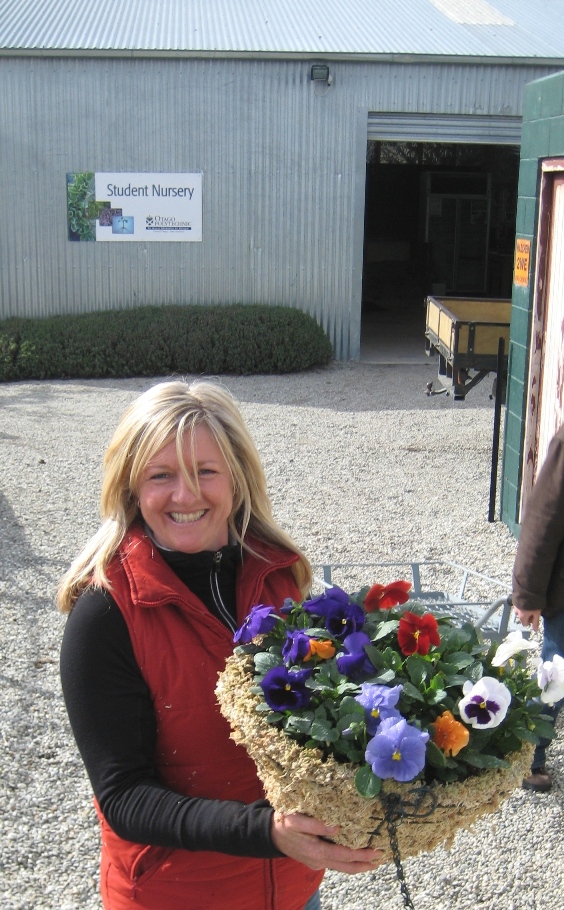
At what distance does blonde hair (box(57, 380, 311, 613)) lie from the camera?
2.08m

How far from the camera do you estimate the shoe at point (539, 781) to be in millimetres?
4102

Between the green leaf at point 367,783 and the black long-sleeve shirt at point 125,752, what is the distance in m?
0.25

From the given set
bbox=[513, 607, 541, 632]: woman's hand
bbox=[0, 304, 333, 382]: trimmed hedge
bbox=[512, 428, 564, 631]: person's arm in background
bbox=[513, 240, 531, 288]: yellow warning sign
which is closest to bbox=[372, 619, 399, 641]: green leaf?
bbox=[512, 428, 564, 631]: person's arm in background

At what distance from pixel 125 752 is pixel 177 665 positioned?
19 cm

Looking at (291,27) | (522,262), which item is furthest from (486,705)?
(291,27)

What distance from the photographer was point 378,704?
171 centimetres

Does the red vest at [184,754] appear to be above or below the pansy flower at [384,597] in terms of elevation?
below

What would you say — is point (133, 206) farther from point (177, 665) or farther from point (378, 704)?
point (378, 704)

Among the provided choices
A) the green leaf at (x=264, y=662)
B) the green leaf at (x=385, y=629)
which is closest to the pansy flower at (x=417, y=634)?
the green leaf at (x=385, y=629)

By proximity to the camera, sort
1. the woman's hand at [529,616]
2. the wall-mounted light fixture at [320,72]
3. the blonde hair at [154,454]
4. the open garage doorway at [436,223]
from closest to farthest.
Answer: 1. the blonde hair at [154,454]
2. the woman's hand at [529,616]
3. the wall-mounted light fixture at [320,72]
4. the open garage doorway at [436,223]

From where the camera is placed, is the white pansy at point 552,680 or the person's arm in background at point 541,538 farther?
the person's arm in background at point 541,538

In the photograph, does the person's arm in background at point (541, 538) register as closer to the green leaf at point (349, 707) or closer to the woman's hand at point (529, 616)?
the woman's hand at point (529, 616)

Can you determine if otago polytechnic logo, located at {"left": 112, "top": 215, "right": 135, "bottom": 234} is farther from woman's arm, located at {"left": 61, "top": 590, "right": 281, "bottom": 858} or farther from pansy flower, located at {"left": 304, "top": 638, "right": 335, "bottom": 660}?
pansy flower, located at {"left": 304, "top": 638, "right": 335, "bottom": 660}

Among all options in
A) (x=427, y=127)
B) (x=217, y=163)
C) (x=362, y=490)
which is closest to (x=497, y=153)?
(x=427, y=127)
